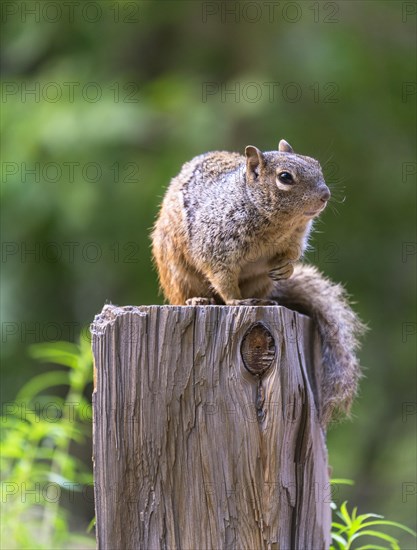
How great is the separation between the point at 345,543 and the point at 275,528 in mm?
671

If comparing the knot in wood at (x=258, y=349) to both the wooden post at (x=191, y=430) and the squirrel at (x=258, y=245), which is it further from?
the squirrel at (x=258, y=245)

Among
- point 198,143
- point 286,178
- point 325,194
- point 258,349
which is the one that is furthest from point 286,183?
point 198,143

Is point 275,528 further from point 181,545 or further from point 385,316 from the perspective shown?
point 385,316

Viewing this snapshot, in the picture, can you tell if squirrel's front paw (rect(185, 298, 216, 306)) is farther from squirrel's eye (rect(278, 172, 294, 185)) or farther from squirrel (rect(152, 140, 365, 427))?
squirrel's eye (rect(278, 172, 294, 185))

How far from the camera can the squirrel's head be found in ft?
10.6

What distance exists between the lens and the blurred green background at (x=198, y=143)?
6480mm

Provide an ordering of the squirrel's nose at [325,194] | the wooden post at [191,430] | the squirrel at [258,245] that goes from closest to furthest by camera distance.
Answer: the wooden post at [191,430]
the squirrel's nose at [325,194]
the squirrel at [258,245]

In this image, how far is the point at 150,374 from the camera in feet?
8.09

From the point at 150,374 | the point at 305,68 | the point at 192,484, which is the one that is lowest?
the point at 192,484

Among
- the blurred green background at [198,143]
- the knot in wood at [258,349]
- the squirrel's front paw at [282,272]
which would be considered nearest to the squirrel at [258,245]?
the squirrel's front paw at [282,272]

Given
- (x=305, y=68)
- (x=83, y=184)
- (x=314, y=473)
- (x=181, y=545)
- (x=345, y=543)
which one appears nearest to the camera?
(x=181, y=545)

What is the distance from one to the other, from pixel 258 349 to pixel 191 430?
0.93 ft

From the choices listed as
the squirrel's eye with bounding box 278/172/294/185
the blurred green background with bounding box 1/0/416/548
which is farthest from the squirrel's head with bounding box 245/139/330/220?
the blurred green background with bounding box 1/0/416/548

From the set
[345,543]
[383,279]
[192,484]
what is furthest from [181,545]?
[383,279]
